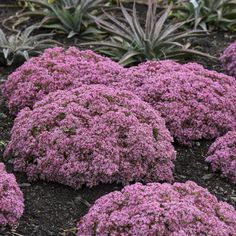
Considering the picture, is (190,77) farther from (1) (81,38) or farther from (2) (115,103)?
(1) (81,38)

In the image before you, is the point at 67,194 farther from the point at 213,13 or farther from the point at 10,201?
the point at 213,13

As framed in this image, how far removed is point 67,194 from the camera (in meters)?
5.15

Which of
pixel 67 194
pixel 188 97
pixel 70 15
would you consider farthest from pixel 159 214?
pixel 70 15

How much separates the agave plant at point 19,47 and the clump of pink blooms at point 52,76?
0.73 metres

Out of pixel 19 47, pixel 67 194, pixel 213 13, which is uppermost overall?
pixel 213 13

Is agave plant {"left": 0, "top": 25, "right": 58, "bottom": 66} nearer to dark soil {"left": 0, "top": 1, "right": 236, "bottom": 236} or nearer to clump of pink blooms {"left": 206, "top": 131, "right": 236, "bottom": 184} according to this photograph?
dark soil {"left": 0, "top": 1, "right": 236, "bottom": 236}

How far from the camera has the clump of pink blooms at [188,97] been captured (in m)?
6.03

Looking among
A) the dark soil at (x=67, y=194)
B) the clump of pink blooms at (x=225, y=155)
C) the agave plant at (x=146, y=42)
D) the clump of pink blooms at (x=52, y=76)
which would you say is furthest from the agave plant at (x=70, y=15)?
the clump of pink blooms at (x=225, y=155)

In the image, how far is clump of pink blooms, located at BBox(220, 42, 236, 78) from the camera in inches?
294

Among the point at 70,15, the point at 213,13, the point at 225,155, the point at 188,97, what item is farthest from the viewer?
the point at 213,13

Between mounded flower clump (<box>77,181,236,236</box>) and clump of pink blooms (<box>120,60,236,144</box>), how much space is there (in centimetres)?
135

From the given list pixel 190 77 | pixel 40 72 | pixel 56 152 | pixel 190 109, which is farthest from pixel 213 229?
pixel 40 72

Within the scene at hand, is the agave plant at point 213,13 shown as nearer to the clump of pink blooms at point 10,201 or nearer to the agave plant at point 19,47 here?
the agave plant at point 19,47

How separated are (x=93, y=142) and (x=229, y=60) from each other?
2.97 m
